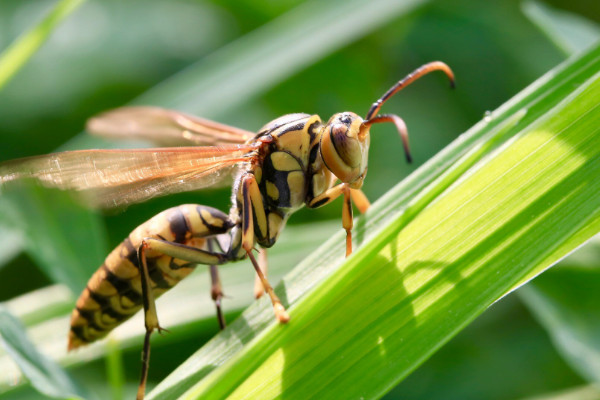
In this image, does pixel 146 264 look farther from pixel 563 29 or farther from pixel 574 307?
pixel 563 29

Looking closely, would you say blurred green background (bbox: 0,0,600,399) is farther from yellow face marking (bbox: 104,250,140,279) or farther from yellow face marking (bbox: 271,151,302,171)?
yellow face marking (bbox: 271,151,302,171)

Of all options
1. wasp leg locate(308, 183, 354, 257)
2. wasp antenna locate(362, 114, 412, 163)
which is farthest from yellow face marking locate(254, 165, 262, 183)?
wasp antenna locate(362, 114, 412, 163)

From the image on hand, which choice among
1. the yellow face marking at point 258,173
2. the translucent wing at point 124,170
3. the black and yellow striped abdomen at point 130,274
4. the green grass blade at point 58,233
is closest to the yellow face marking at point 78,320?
the black and yellow striped abdomen at point 130,274

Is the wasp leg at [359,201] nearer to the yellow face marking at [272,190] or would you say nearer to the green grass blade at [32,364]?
the yellow face marking at [272,190]

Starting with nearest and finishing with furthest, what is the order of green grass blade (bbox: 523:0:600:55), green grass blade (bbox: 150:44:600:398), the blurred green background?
green grass blade (bbox: 150:44:600:398) < green grass blade (bbox: 523:0:600:55) < the blurred green background

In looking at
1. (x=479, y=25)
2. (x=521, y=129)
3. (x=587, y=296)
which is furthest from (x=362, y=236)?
(x=479, y=25)

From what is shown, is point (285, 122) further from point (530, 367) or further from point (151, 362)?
point (530, 367)

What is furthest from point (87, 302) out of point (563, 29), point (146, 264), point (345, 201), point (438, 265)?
point (563, 29)
